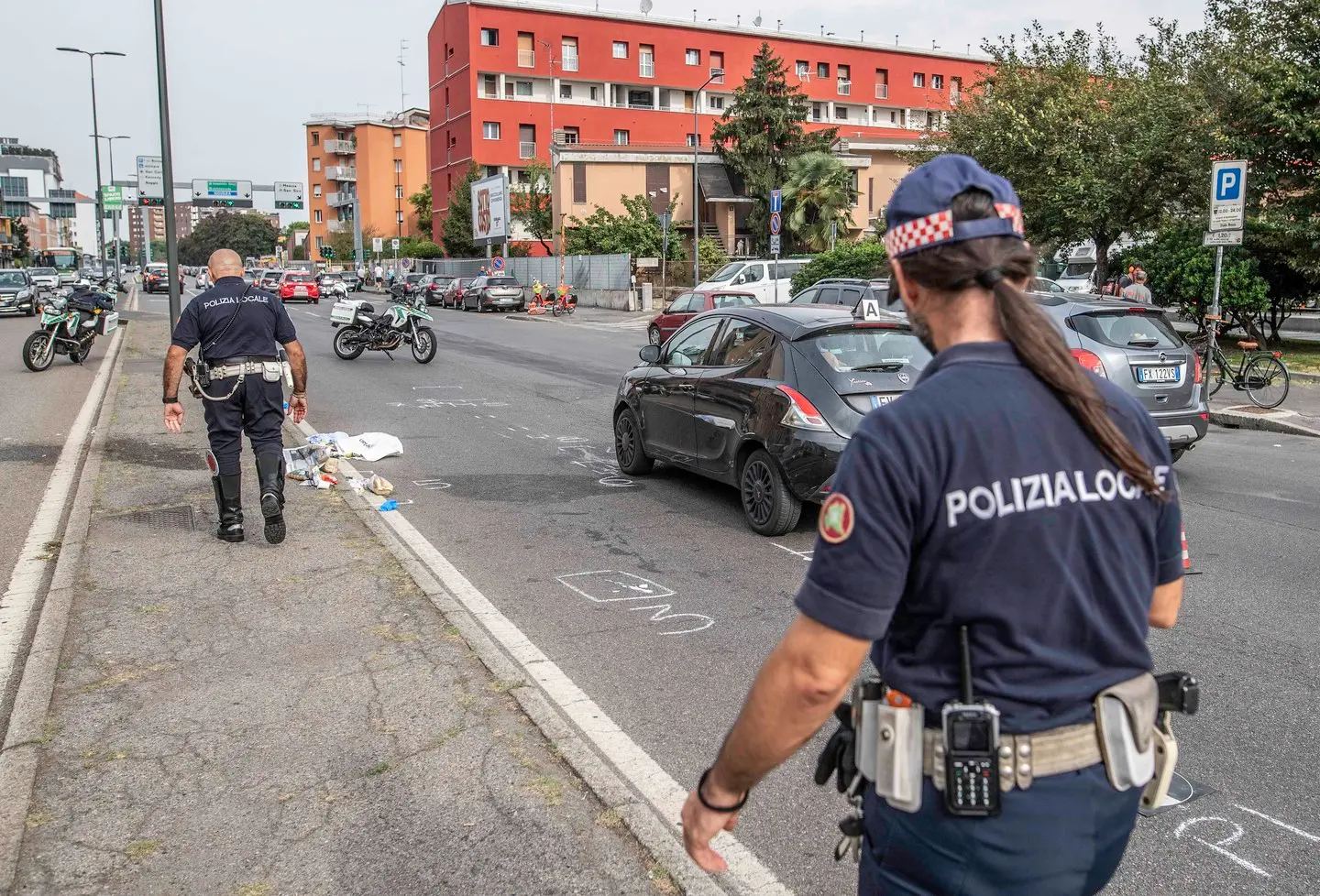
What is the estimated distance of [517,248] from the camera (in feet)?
221

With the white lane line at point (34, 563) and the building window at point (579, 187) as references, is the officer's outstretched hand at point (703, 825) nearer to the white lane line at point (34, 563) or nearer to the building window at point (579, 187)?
the white lane line at point (34, 563)

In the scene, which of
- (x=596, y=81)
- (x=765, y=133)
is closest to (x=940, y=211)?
(x=765, y=133)

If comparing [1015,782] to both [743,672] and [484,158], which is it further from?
[484,158]

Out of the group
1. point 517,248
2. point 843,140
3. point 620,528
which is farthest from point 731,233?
point 620,528

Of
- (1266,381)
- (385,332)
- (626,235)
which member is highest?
(626,235)

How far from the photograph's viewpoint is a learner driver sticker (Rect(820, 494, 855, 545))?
1.74 m

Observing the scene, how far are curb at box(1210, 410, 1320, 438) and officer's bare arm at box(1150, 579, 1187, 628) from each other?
41.5 feet

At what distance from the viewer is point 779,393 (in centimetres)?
779

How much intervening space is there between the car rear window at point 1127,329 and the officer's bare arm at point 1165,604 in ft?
28.4

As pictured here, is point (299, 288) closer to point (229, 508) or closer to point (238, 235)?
point (229, 508)

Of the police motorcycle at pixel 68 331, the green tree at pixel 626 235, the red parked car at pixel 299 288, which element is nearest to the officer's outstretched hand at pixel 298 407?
the police motorcycle at pixel 68 331

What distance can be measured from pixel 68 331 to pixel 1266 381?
19594 millimetres

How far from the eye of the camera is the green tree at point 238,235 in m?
132

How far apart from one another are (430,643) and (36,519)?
4735mm
